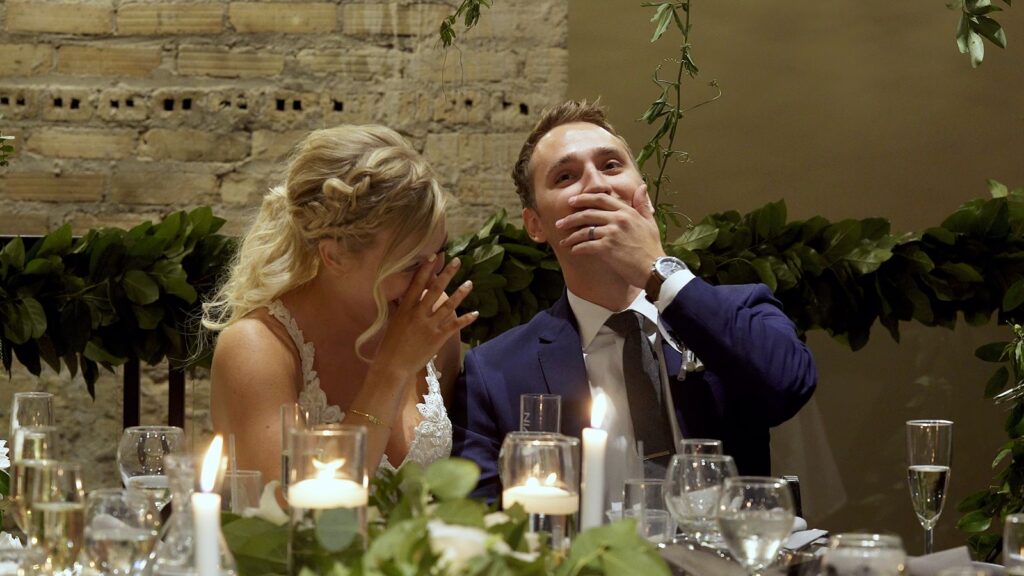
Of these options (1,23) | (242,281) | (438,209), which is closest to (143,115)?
(1,23)

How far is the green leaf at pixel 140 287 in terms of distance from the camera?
110 inches

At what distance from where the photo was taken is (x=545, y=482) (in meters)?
1.28

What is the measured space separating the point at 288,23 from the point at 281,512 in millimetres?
2919

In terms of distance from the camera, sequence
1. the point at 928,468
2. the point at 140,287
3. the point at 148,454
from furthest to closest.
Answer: the point at 140,287, the point at 928,468, the point at 148,454

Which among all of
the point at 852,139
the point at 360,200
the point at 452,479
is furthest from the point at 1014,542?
the point at 852,139

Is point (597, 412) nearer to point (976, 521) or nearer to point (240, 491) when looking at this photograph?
point (240, 491)

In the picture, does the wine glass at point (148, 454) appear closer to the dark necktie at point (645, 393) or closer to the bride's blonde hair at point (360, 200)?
the bride's blonde hair at point (360, 200)

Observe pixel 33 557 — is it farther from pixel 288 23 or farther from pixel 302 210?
pixel 288 23

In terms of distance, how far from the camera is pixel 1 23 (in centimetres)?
385

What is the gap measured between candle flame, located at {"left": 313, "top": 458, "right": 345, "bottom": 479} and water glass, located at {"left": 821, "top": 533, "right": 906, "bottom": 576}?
0.44 meters

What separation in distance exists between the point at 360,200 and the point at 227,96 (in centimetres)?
168

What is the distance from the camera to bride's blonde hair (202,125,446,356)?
239 cm

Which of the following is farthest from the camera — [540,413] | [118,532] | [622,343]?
[622,343]

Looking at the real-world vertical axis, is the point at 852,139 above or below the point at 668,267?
above
